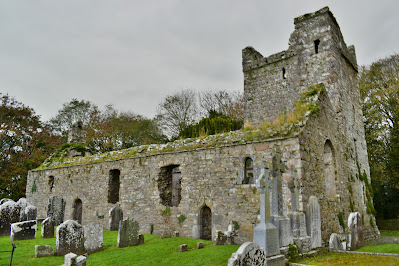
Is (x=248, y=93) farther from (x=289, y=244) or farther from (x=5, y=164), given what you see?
(x=5, y=164)

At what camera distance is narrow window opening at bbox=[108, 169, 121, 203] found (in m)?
15.3

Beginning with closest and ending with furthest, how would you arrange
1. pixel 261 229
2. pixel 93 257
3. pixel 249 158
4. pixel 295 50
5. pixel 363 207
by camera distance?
pixel 261 229 → pixel 93 257 → pixel 249 158 → pixel 363 207 → pixel 295 50

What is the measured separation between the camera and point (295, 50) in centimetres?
1631

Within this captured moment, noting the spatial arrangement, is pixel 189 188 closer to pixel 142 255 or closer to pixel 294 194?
pixel 142 255

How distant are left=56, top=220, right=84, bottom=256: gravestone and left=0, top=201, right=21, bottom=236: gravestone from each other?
5228 mm

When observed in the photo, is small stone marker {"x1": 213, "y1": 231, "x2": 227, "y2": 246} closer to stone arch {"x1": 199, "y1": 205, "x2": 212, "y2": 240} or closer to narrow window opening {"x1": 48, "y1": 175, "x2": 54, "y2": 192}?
stone arch {"x1": 199, "y1": 205, "x2": 212, "y2": 240}

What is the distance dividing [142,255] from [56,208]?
9.67m

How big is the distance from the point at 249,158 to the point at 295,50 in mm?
7822

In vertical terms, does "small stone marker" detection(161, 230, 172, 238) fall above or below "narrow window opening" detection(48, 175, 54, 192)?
below

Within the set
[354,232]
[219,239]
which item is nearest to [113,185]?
[219,239]

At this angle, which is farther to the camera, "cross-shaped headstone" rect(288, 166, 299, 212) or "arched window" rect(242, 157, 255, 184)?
"arched window" rect(242, 157, 255, 184)

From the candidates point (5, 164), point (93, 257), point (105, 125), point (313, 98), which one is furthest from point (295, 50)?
point (5, 164)

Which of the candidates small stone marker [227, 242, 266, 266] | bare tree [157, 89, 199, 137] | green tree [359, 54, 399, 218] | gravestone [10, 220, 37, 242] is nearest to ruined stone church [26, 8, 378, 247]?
small stone marker [227, 242, 266, 266]

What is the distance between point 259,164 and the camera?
1102cm
